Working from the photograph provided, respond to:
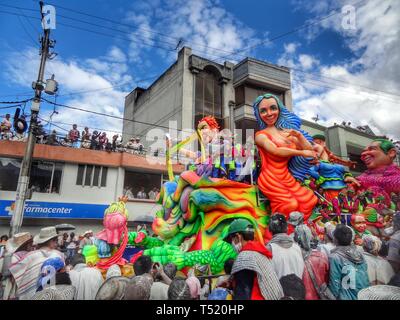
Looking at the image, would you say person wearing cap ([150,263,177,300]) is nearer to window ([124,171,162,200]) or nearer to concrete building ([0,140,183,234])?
concrete building ([0,140,183,234])

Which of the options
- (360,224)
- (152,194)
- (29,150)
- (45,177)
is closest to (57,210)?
(45,177)

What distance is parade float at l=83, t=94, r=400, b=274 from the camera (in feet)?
18.5

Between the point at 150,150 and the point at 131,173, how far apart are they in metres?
1.82

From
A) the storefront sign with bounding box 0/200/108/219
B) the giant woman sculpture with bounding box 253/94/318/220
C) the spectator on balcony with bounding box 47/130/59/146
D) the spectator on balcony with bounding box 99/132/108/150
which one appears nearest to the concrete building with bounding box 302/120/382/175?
the spectator on balcony with bounding box 99/132/108/150

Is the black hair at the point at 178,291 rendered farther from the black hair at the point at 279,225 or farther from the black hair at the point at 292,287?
the black hair at the point at 279,225

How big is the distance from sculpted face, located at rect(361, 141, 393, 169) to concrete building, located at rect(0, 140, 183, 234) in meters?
10.1

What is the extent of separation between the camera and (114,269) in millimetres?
4836

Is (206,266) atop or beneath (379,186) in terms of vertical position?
beneath

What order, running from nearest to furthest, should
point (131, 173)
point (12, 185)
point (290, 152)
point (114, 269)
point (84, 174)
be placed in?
point (114, 269) → point (290, 152) → point (12, 185) → point (84, 174) → point (131, 173)

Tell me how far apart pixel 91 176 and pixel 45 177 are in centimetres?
197

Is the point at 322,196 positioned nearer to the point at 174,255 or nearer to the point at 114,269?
the point at 174,255
